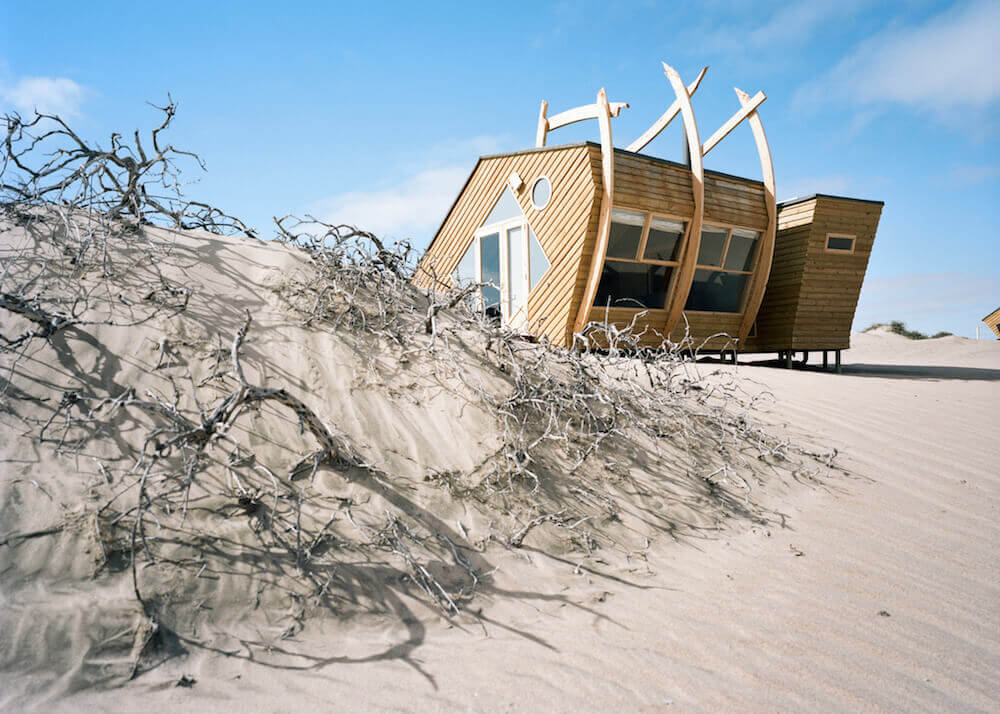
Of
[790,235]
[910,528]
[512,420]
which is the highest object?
[790,235]

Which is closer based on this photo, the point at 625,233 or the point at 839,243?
the point at 625,233

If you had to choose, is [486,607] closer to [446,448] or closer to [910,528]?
[446,448]

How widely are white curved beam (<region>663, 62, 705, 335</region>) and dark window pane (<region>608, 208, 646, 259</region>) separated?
103 cm

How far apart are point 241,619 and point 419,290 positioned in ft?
12.7

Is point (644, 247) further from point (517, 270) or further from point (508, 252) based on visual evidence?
point (508, 252)

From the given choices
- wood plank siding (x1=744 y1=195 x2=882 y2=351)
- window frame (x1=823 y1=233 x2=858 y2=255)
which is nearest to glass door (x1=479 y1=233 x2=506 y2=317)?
wood plank siding (x1=744 y1=195 x2=882 y2=351)

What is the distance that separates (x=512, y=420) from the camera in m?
4.35

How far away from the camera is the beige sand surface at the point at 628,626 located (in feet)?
7.39

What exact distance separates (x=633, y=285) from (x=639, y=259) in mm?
487

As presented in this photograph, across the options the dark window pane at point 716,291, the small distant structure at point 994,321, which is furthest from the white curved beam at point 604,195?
the small distant structure at point 994,321

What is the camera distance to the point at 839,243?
1211cm

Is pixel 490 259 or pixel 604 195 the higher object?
pixel 604 195

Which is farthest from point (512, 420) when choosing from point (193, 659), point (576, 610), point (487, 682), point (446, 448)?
point (193, 659)

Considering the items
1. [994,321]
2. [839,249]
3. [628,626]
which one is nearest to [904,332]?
[994,321]
